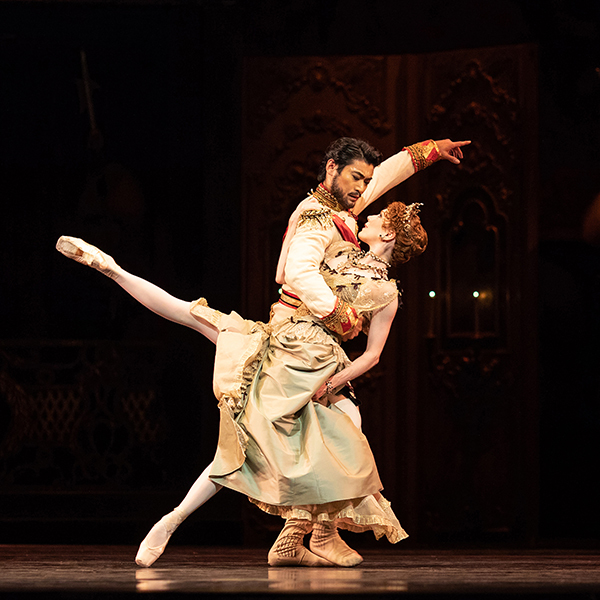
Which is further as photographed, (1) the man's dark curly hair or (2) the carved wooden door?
(2) the carved wooden door

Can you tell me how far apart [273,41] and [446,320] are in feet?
5.85

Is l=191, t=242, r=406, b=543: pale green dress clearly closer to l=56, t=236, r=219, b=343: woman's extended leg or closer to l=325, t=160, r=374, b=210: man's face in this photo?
l=56, t=236, r=219, b=343: woman's extended leg

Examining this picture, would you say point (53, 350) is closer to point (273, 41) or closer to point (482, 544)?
point (273, 41)

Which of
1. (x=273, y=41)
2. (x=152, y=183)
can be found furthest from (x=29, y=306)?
(x=273, y=41)

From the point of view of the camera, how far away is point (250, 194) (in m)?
5.23

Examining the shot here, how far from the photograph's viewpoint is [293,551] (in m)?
3.36

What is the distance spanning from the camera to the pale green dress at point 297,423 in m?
3.13

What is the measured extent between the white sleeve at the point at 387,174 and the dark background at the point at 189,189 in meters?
1.52

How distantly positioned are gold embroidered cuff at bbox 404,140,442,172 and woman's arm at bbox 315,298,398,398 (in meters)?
0.74

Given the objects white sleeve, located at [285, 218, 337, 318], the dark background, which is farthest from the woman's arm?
the dark background

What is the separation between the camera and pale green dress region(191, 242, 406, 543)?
3133mm

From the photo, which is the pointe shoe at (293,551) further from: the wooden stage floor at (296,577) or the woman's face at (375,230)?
the woman's face at (375,230)

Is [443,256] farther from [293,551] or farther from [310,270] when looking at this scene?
[293,551]

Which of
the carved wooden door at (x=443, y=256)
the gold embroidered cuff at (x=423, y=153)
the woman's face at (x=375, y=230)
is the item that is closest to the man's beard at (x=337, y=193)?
the woman's face at (x=375, y=230)
